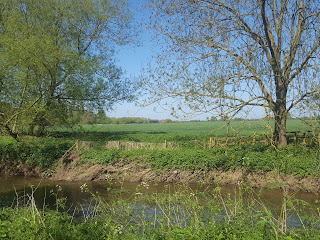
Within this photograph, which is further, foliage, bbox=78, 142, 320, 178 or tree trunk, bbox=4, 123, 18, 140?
tree trunk, bbox=4, 123, 18, 140

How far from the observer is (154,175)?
15703 millimetres

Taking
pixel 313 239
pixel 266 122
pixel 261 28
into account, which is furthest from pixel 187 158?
pixel 313 239

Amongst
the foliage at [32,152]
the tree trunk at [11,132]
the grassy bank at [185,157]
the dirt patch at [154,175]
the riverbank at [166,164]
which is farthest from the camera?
the foliage at [32,152]

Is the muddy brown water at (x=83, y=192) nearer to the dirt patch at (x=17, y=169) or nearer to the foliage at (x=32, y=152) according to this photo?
the dirt patch at (x=17, y=169)

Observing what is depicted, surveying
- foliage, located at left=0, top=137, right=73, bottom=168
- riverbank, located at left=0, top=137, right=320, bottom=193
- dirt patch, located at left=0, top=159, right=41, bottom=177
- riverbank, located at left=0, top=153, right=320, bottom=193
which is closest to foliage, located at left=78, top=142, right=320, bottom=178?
riverbank, located at left=0, top=137, right=320, bottom=193

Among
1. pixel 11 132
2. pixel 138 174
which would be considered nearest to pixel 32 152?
pixel 11 132

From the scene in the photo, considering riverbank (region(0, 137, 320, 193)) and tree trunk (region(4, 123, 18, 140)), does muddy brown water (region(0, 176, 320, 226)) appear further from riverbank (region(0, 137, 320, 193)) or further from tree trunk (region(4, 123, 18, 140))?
tree trunk (region(4, 123, 18, 140))

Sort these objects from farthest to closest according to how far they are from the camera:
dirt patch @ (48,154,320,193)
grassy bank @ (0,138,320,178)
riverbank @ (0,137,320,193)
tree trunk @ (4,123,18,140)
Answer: tree trunk @ (4,123,18,140), grassy bank @ (0,138,320,178), riverbank @ (0,137,320,193), dirt patch @ (48,154,320,193)

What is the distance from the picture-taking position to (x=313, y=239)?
179 inches

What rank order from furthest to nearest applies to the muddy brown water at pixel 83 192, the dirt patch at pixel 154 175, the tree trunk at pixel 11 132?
the tree trunk at pixel 11 132
the dirt patch at pixel 154 175
the muddy brown water at pixel 83 192

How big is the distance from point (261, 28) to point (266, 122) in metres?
4.34

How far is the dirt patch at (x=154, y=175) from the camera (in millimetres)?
13562

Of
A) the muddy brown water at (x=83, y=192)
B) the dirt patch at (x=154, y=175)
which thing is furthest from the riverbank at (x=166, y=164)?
the muddy brown water at (x=83, y=192)

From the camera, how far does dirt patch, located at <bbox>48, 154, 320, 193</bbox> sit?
1356 centimetres
